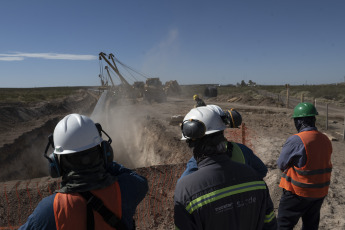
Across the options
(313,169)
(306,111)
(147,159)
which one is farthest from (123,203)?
(147,159)

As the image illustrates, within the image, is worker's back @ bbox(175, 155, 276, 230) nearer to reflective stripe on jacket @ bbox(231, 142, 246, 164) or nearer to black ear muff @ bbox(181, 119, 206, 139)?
black ear muff @ bbox(181, 119, 206, 139)

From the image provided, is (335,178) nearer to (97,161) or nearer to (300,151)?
(300,151)

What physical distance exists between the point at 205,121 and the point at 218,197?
602 mm

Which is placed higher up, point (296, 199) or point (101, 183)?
point (101, 183)

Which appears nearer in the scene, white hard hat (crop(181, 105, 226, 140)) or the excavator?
white hard hat (crop(181, 105, 226, 140))

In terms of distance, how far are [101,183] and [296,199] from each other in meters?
2.69

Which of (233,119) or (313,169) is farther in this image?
(313,169)

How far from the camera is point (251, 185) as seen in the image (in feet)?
5.53

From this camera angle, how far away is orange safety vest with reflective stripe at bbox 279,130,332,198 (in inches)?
117

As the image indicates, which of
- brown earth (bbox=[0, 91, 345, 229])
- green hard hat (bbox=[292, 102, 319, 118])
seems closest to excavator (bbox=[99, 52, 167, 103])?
brown earth (bbox=[0, 91, 345, 229])

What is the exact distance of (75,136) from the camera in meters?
1.72

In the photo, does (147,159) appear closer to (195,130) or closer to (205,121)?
(205,121)

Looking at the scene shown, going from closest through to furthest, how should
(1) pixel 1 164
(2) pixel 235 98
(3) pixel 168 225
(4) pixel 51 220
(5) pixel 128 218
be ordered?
(4) pixel 51 220, (5) pixel 128 218, (3) pixel 168 225, (1) pixel 1 164, (2) pixel 235 98

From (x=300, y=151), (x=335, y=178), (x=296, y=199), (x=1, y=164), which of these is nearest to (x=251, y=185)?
(x=300, y=151)
